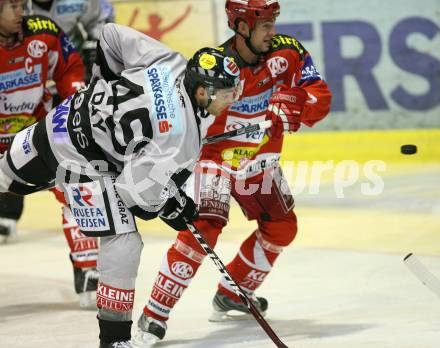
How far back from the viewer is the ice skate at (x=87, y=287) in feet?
15.2

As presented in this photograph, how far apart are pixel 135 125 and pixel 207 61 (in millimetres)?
314

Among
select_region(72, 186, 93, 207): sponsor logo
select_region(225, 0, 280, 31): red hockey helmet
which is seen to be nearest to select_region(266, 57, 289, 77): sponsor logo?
select_region(225, 0, 280, 31): red hockey helmet

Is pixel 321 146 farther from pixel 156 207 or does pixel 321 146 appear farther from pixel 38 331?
pixel 156 207

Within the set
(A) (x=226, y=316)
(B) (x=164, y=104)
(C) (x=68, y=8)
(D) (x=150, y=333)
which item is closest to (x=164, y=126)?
(B) (x=164, y=104)

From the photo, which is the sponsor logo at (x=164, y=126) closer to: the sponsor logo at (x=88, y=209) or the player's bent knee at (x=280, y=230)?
the sponsor logo at (x=88, y=209)

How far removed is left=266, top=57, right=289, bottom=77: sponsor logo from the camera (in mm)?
4195

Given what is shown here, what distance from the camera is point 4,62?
4.69m

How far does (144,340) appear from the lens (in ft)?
13.2

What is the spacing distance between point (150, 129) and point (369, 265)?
6.43 feet

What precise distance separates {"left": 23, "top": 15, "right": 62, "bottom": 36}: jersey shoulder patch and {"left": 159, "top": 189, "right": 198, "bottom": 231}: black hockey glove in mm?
1322

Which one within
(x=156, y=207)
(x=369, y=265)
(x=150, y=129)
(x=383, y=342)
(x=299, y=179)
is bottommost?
(x=299, y=179)

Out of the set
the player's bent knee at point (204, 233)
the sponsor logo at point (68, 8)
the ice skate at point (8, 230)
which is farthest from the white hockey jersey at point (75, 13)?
the player's bent knee at point (204, 233)

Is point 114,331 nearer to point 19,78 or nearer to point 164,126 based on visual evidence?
point 164,126

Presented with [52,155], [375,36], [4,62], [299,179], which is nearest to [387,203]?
[299,179]
